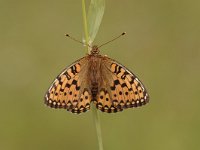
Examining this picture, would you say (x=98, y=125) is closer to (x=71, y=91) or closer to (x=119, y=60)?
(x=71, y=91)

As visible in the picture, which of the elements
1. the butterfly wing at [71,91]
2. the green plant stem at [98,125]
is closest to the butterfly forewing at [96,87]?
the butterfly wing at [71,91]

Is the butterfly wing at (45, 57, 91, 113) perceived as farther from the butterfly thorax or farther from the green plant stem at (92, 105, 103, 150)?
the green plant stem at (92, 105, 103, 150)

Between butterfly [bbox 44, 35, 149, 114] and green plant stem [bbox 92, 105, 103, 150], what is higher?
butterfly [bbox 44, 35, 149, 114]

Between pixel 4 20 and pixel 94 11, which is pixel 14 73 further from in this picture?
pixel 94 11

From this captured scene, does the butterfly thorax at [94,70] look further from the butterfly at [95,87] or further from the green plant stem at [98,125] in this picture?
the green plant stem at [98,125]

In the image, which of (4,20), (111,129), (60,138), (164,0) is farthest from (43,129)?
(164,0)

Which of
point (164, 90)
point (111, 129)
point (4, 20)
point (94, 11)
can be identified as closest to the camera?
point (94, 11)

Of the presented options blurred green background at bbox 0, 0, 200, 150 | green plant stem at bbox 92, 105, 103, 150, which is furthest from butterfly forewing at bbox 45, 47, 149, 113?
blurred green background at bbox 0, 0, 200, 150
